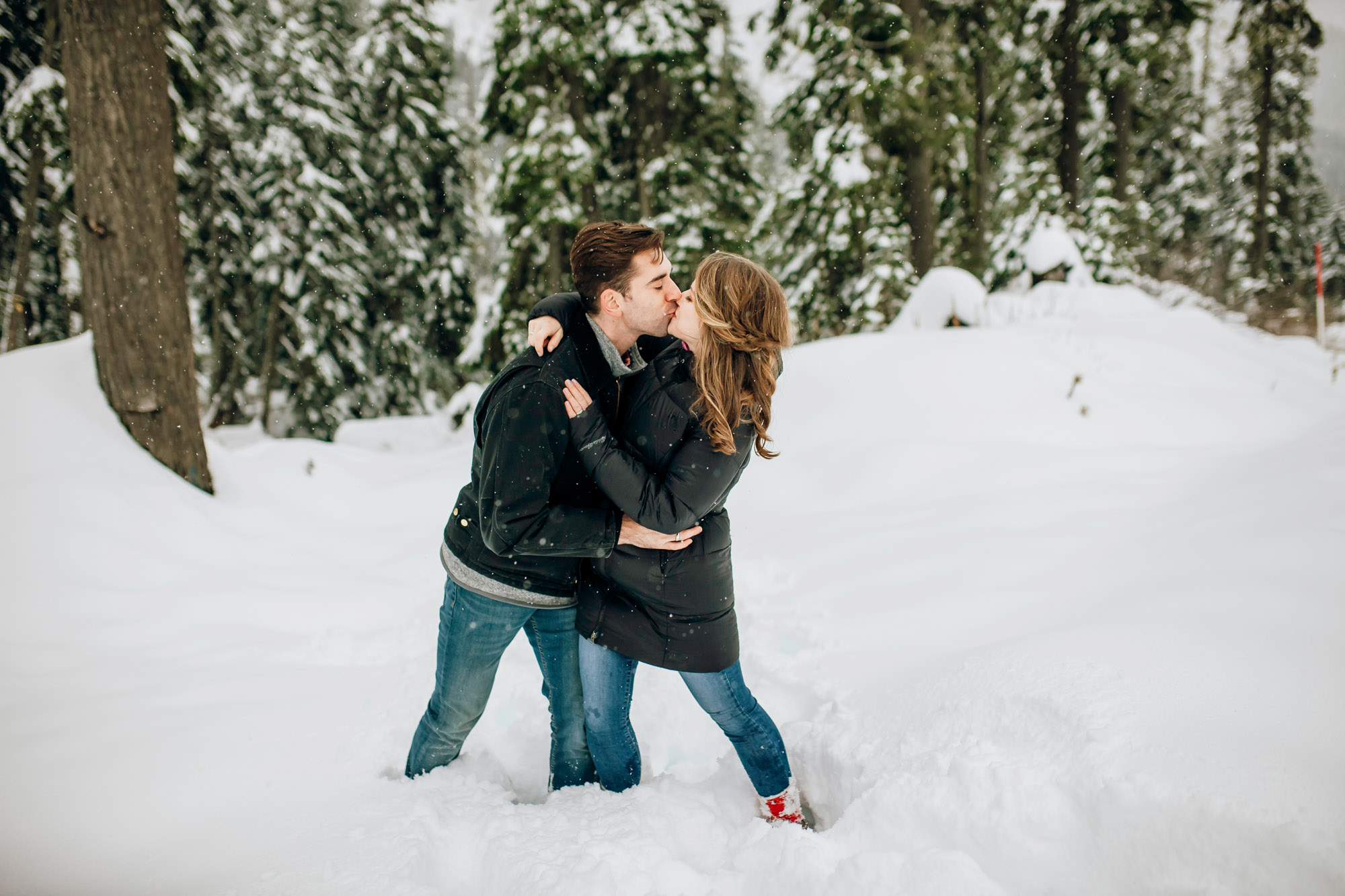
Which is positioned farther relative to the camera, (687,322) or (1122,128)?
(1122,128)

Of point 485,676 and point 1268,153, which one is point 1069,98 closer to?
point 1268,153

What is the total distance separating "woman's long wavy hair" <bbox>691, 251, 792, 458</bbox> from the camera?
1931mm

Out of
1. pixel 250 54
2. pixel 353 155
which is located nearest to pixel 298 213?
pixel 353 155

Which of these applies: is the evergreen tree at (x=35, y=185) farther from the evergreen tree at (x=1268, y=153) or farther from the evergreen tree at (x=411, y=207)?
the evergreen tree at (x=1268, y=153)

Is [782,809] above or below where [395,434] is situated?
above

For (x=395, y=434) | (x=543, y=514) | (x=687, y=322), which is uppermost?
(x=687, y=322)

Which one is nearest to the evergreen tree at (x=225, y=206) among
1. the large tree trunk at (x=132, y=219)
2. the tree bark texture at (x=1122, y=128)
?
the large tree trunk at (x=132, y=219)

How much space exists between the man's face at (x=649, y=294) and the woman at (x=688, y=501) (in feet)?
0.18

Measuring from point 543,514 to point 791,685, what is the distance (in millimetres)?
1643

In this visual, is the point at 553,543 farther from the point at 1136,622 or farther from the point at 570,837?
the point at 1136,622

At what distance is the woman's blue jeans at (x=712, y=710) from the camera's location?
2252mm

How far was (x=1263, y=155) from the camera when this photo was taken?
18.7 meters

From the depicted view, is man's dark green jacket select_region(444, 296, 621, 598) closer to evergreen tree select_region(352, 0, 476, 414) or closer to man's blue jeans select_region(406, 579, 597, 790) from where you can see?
man's blue jeans select_region(406, 579, 597, 790)

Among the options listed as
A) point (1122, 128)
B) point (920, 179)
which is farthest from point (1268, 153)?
point (920, 179)
